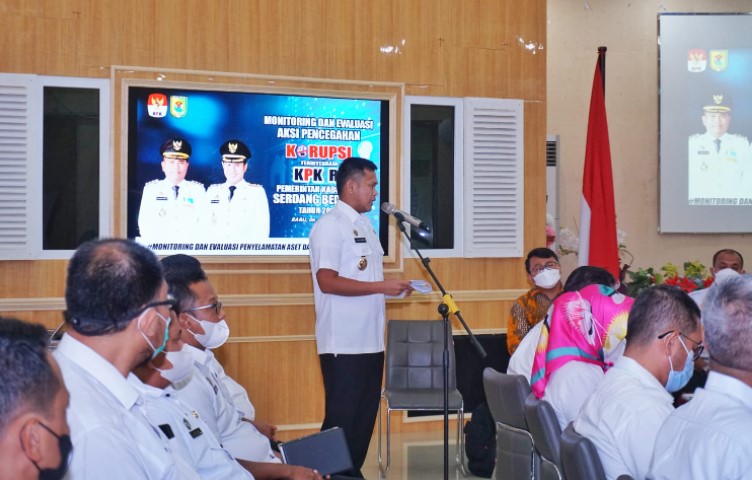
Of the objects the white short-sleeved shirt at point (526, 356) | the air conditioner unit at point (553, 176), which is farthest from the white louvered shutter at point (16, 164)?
the air conditioner unit at point (553, 176)

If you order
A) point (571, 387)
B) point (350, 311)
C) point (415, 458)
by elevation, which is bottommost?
point (415, 458)

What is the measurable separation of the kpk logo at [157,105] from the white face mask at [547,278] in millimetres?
2624

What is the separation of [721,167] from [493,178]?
307cm

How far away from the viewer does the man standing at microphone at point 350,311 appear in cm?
475

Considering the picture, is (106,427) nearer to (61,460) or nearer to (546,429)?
(61,460)

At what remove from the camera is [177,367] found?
2.65 m

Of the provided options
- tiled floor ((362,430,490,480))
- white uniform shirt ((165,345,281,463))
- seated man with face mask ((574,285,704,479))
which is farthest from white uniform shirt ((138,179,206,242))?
seated man with face mask ((574,285,704,479))

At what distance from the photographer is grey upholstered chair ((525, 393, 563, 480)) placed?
295cm

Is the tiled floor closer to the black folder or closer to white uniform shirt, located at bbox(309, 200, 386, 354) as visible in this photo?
white uniform shirt, located at bbox(309, 200, 386, 354)

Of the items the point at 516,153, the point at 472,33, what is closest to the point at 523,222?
the point at 516,153

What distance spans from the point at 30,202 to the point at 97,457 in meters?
4.27

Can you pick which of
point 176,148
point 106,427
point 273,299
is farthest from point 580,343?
point 176,148

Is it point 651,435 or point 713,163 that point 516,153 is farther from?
point 651,435

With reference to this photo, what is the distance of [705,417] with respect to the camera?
6.82 ft
